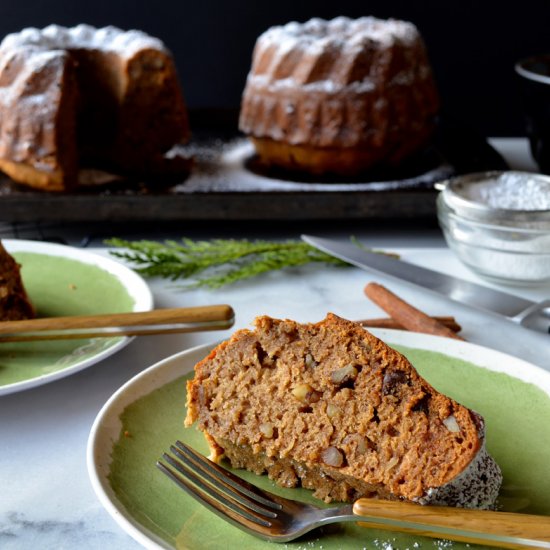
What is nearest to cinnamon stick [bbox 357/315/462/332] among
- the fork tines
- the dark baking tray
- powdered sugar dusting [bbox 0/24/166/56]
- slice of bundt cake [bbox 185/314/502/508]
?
slice of bundt cake [bbox 185/314/502/508]

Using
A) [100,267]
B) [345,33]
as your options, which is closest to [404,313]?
[100,267]

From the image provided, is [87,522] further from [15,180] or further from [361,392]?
[15,180]

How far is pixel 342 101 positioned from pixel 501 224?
83cm

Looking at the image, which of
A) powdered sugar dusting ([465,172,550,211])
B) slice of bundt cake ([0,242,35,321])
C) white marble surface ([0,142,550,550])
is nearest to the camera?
white marble surface ([0,142,550,550])

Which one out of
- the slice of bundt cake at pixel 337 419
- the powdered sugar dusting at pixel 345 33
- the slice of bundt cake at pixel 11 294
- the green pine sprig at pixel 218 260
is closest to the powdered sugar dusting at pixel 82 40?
the powdered sugar dusting at pixel 345 33

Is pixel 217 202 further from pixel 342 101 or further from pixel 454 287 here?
pixel 454 287

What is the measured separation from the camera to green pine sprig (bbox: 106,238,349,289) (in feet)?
5.54

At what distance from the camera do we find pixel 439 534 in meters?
0.86

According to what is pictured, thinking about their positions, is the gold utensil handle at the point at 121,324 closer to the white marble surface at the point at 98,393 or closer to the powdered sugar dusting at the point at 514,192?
the white marble surface at the point at 98,393

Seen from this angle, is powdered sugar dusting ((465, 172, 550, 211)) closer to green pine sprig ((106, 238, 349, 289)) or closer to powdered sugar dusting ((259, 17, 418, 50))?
green pine sprig ((106, 238, 349, 289))

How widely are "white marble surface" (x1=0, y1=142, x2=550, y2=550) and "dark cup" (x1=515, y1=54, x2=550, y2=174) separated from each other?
0.69m

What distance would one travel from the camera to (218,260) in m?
1.73

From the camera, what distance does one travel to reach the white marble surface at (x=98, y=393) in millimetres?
969

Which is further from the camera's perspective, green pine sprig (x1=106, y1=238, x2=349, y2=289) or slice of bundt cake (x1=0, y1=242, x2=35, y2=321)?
green pine sprig (x1=106, y1=238, x2=349, y2=289)
